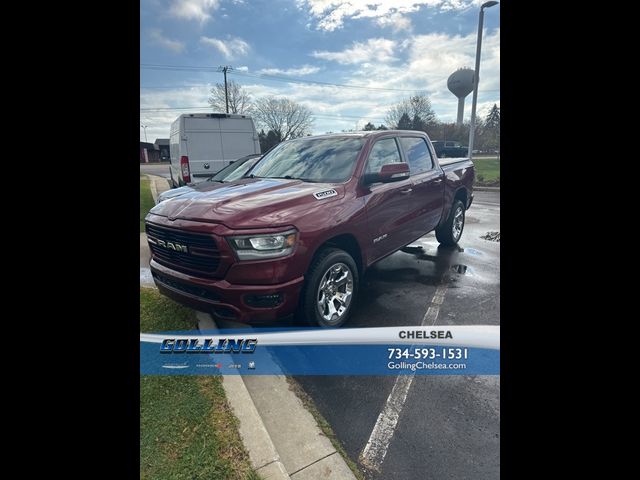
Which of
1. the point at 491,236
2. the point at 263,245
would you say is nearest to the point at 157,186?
the point at 263,245

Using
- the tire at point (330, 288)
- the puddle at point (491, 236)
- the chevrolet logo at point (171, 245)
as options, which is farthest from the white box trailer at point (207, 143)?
the puddle at point (491, 236)

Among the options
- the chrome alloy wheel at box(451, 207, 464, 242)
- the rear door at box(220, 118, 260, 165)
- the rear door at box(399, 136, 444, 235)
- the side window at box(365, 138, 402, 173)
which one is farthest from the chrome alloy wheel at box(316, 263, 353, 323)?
the chrome alloy wheel at box(451, 207, 464, 242)

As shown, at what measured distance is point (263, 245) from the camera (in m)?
1.96

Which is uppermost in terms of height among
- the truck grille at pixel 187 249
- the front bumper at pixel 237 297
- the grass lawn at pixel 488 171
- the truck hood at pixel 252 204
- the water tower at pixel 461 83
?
the water tower at pixel 461 83

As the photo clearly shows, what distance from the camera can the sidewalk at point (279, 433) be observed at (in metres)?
1.48

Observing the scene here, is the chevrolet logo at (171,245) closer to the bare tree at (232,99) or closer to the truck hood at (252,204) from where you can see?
the truck hood at (252,204)

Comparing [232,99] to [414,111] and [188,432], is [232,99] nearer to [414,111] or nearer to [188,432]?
[414,111]

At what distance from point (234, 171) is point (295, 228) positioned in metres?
1.41

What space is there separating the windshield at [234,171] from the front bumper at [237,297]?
1.11 m

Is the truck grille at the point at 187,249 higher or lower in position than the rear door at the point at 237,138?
lower
